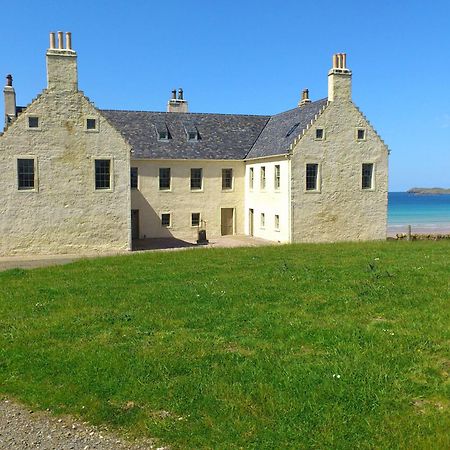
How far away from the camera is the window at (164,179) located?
40406 millimetres

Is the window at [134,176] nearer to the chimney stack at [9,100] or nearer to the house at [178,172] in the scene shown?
the house at [178,172]

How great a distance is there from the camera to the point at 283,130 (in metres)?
40.5

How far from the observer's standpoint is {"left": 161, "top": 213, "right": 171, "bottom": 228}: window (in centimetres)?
4050

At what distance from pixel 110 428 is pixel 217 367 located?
2.64 meters

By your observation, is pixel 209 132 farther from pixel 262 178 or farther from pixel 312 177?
pixel 312 177

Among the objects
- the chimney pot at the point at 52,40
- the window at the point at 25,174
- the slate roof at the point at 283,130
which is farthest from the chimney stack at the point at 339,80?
the window at the point at 25,174

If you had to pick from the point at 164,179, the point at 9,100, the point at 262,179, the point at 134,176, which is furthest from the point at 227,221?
the point at 9,100

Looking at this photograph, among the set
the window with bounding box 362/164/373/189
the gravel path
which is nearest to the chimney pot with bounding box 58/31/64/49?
the window with bounding box 362/164/373/189

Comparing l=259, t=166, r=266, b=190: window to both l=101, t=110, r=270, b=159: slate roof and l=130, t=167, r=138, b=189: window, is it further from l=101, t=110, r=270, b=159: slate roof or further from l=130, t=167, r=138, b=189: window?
l=130, t=167, r=138, b=189: window

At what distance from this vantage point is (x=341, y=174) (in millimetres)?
37094

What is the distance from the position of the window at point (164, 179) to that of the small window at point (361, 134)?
49.2 ft

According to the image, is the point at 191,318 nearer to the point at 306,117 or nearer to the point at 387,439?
the point at 387,439

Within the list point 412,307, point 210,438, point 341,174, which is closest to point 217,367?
point 210,438

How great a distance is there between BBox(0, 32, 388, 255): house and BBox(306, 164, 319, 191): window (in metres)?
0.07
